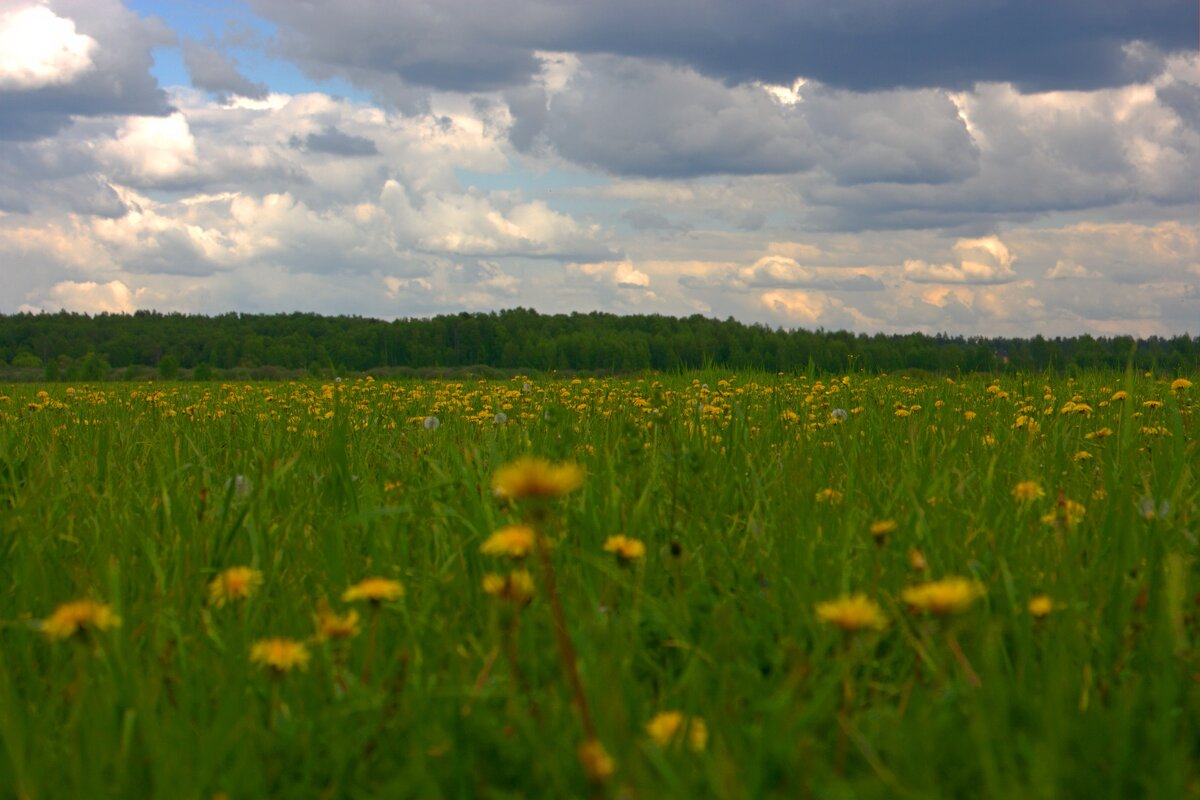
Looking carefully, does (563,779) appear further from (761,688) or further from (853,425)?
(853,425)

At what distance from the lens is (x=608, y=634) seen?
2.09 metres

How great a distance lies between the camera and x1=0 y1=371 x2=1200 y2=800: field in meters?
1.60

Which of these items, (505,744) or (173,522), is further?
(173,522)

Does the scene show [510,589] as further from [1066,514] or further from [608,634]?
[1066,514]

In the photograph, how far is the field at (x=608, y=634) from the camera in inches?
63.2

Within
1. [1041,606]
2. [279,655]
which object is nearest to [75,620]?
[279,655]

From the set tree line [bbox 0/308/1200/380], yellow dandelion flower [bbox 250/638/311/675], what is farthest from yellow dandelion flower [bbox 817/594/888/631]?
tree line [bbox 0/308/1200/380]

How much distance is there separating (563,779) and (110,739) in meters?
0.86

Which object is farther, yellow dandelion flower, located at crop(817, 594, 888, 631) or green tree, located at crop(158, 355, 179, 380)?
green tree, located at crop(158, 355, 179, 380)

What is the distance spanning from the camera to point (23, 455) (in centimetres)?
490

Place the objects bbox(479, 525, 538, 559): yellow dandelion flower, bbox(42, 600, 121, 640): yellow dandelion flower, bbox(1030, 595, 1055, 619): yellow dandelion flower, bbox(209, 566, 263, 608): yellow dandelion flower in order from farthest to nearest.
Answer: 1. bbox(209, 566, 263, 608): yellow dandelion flower
2. bbox(1030, 595, 1055, 619): yellow dandelion flower
3. bbox(479, 525, 538, 559): yellow dandelion flower
4. bbox(42, 600, 121, 640): yellow dandelion flower

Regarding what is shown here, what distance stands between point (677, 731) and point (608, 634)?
19.2 inches

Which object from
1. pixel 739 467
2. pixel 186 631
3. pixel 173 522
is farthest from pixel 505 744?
pixel 739 467

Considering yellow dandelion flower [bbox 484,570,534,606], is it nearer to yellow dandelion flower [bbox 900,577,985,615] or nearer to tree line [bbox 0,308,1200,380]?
yellow dandelion flower [bbox 900,577,985,615]
